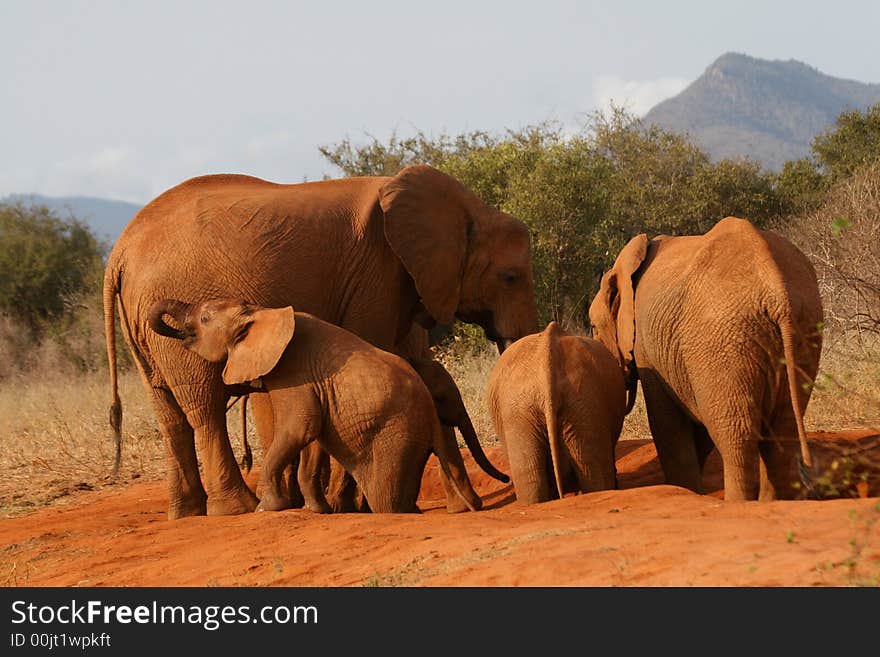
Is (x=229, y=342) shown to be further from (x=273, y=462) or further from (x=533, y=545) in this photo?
(x=533, y=545)

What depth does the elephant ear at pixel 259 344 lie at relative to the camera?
840cm

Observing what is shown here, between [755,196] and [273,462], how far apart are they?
67.6 ft

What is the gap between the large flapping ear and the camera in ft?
30.5

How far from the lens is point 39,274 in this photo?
89.8ft

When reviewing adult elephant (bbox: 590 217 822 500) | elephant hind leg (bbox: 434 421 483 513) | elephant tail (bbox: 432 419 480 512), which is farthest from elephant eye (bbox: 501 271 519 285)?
elephant tail (bbox: 432 419 480 512)

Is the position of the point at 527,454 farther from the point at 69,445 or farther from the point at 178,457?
the point at 69,445

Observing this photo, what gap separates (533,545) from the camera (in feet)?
19.7

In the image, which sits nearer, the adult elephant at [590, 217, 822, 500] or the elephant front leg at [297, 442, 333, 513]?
the adult elephant at [590, 217, 822, 500]

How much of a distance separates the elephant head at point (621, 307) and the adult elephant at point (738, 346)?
0.76 feet

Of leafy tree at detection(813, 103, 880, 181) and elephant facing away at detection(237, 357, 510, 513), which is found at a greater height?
leafy tree at detection(813, 103, 880, 181)

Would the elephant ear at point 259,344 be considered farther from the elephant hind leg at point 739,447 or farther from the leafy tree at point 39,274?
the leafy tree at point 39,274

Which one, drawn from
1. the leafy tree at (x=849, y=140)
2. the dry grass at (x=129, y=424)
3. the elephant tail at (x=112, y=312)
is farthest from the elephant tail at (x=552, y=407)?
the leafy tree at (x=849, y=140)

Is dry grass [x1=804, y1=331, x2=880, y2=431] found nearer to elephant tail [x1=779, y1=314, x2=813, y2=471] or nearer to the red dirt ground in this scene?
the red dirt ground
